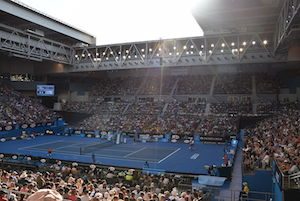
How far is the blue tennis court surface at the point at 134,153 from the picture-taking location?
25453 mm

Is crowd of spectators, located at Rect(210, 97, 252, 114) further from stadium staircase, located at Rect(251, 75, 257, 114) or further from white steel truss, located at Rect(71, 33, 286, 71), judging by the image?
white steel truss, located at Rect(71, 33, 286, 71)

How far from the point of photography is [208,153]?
30625 millimetres

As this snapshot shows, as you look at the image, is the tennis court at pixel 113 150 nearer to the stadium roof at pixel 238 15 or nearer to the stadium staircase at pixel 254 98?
the stadium roof at pixel 238 15

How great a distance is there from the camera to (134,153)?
3086cm

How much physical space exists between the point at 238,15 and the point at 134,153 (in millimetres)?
18013

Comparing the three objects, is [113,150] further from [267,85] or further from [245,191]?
[267,85]

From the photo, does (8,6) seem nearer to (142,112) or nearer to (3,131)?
(3,131)

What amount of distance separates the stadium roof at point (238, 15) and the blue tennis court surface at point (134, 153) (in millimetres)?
14238

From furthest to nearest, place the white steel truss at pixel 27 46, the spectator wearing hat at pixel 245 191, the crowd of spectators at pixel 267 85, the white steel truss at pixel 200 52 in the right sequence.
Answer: the crowd of spectators at pixel 267 85 → the white steel truss at pixel 200 52 → the white steel truss at pixel 27 46 → the spectator wearing hat at pixel 245 191

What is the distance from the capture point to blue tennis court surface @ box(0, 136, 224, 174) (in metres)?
25.5

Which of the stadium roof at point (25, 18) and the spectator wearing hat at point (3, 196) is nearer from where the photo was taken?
the spectator wearing hat at point (3, 196)

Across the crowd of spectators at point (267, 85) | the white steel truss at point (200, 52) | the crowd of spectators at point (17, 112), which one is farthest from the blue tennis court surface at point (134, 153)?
the crowd of spectators at point (267, 85)

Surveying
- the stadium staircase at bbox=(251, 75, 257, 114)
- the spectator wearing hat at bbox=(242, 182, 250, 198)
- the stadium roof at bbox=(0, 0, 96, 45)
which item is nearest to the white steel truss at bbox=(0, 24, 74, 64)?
the stadium roof at bbox=(0, 0, 96, 45)

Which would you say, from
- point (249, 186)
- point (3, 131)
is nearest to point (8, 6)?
point (3, 131)
